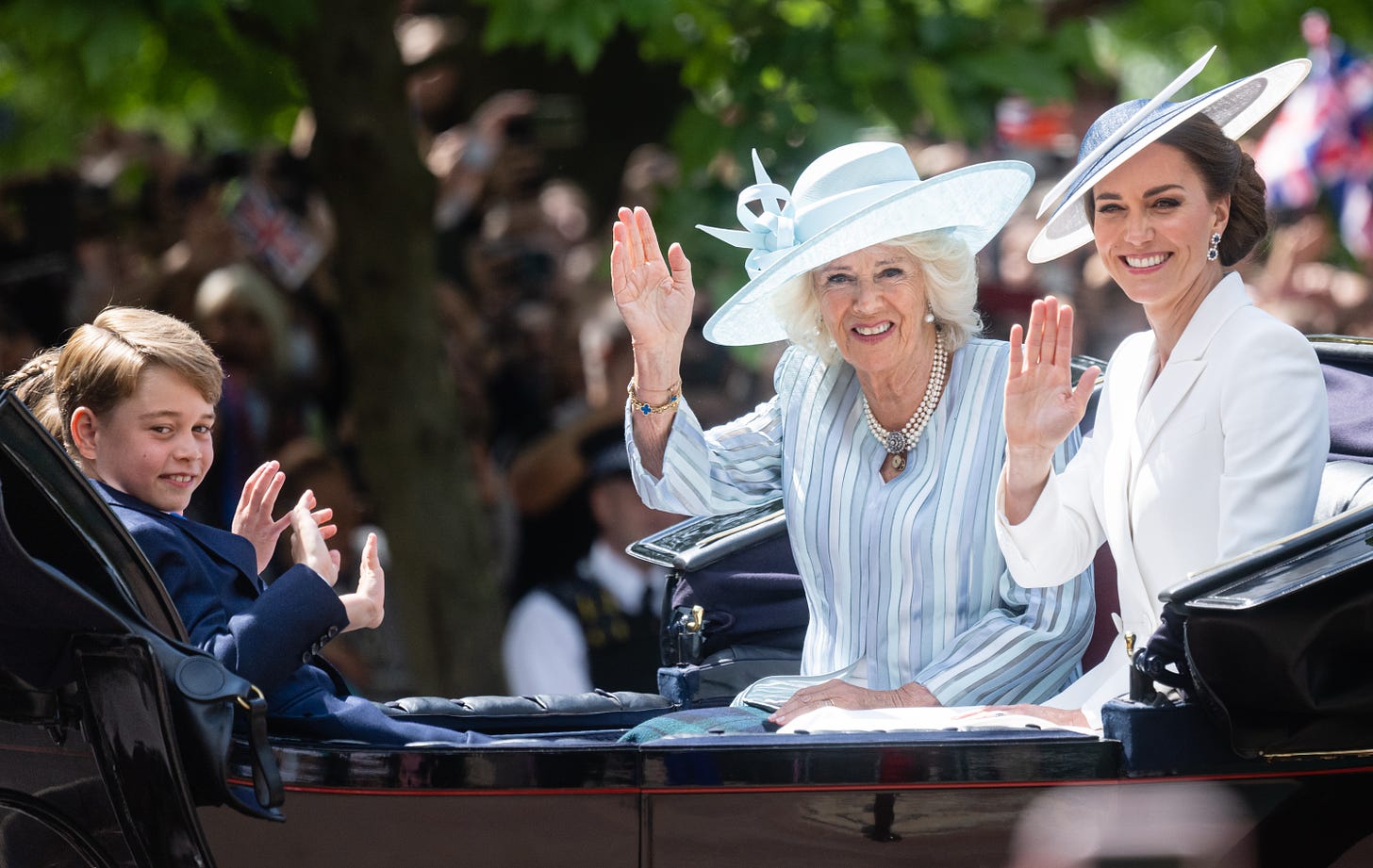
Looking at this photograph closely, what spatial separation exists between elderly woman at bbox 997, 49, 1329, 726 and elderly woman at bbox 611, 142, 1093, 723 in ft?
0.65

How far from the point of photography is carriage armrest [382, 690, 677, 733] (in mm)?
2863

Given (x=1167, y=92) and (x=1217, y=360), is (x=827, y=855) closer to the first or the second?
(x=1217, y=360)

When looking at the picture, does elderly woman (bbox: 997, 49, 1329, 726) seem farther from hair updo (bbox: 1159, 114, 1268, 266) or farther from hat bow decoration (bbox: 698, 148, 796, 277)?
hat bow decoration (bbox: 698, 148, 796, 277)

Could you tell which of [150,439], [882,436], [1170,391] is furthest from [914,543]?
[150,439]

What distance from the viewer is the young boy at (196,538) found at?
2.43 metres

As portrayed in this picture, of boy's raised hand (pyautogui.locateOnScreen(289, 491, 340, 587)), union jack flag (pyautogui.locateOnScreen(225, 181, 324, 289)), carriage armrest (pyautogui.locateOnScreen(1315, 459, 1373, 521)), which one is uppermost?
union jack flag (pyautogui.locateOnScreen(225, 181, 324, 289))

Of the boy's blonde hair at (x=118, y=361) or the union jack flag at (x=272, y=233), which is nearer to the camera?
the boy's blonde hair at (x=118, y=361)

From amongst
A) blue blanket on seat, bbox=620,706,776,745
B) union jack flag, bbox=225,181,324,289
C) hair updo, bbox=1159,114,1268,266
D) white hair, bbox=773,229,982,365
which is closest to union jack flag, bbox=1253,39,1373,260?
union jack flag, bbox=225,181,324,289

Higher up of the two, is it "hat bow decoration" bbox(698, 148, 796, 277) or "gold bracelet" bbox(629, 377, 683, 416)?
"hat bow decoration" bbox(698, 148, 796, 277)

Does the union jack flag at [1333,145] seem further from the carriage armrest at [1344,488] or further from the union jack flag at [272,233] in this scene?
the carriage armrest at [1344,488]

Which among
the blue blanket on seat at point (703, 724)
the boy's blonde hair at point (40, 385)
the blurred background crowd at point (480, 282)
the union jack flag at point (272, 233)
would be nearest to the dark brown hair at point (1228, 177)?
the blue blanket on seat at point (703, 724)

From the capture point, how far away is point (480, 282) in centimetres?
636

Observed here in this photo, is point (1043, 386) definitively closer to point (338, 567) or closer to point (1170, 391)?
point (1170, 391)

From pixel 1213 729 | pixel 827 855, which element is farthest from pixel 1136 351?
pixel 827 855
